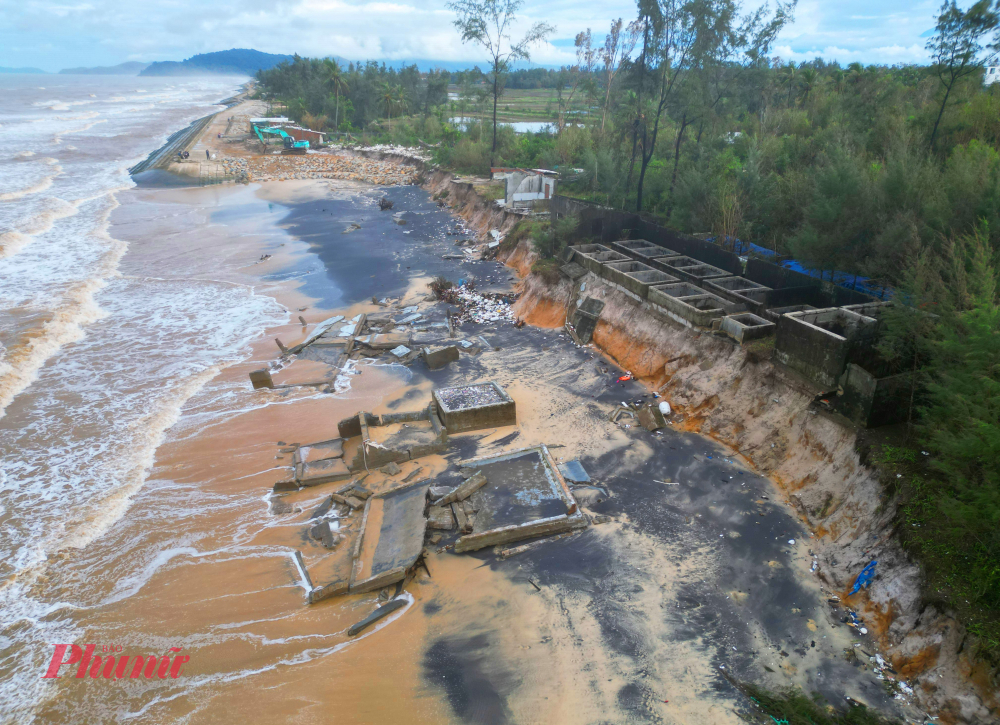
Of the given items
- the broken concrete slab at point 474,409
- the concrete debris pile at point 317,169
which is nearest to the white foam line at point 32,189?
the concrete debris pile at point 317,169

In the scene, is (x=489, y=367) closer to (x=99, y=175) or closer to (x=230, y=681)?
(x=230, y=681)

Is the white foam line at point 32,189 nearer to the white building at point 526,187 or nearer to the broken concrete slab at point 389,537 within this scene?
the white building at point 526,187

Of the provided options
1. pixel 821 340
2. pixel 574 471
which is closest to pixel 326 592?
pixel 574 471

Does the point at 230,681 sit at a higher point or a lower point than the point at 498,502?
lower

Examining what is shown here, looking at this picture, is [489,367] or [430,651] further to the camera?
[489,367]

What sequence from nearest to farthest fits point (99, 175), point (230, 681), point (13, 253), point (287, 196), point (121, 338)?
1. point (230, 681)
2. point (121, 338)
3. point (13, 253)
4. point (287, 196)
5. point (99, 175)

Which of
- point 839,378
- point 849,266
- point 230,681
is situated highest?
point 849,266

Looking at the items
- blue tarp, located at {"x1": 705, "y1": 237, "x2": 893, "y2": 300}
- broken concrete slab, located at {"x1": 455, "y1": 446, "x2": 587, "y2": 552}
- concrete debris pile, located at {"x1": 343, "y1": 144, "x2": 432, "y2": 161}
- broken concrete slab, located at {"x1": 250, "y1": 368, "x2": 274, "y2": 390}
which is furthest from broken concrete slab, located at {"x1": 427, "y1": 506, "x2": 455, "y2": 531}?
concrete debris pile, located at {"x1": 343, "y1": 144, "x2": 432, "y2": 161}

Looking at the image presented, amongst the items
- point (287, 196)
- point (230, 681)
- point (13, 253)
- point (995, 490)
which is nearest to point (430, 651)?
point (230, 681)
